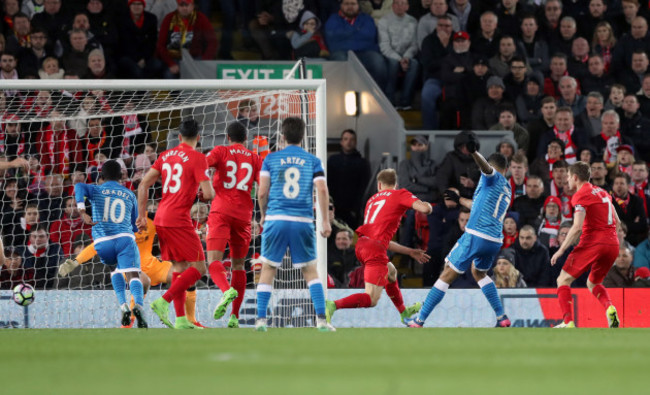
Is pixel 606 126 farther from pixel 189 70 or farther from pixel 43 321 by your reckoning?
pixel 43 321

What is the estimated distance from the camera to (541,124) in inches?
655

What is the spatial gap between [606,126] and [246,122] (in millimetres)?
5534

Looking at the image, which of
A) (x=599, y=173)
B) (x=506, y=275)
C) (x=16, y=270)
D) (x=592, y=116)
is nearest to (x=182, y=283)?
(x=16, y=270)

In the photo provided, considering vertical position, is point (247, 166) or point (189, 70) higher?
point (189, 70)

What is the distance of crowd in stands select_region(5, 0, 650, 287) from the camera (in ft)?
46.6

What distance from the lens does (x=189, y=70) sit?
1725cm

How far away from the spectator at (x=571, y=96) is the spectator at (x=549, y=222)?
8.95 feet

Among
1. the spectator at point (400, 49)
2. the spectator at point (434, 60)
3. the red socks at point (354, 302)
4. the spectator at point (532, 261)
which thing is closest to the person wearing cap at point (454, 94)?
the spectator at point (434, 60)

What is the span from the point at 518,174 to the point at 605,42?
13.8 feet

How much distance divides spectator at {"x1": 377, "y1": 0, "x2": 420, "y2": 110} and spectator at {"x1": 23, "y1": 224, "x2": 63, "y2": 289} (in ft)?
21.4

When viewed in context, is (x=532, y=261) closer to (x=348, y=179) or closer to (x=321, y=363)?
(x=348, y=179)

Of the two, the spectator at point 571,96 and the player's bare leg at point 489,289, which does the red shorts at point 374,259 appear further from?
the spectator at point 571,96

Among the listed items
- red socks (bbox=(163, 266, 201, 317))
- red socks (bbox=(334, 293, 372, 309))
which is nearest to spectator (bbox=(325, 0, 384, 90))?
red socks (bbox=(334, 293, 372, 309))

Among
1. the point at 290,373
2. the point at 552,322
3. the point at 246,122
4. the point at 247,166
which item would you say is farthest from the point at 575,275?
the point at 290,373
